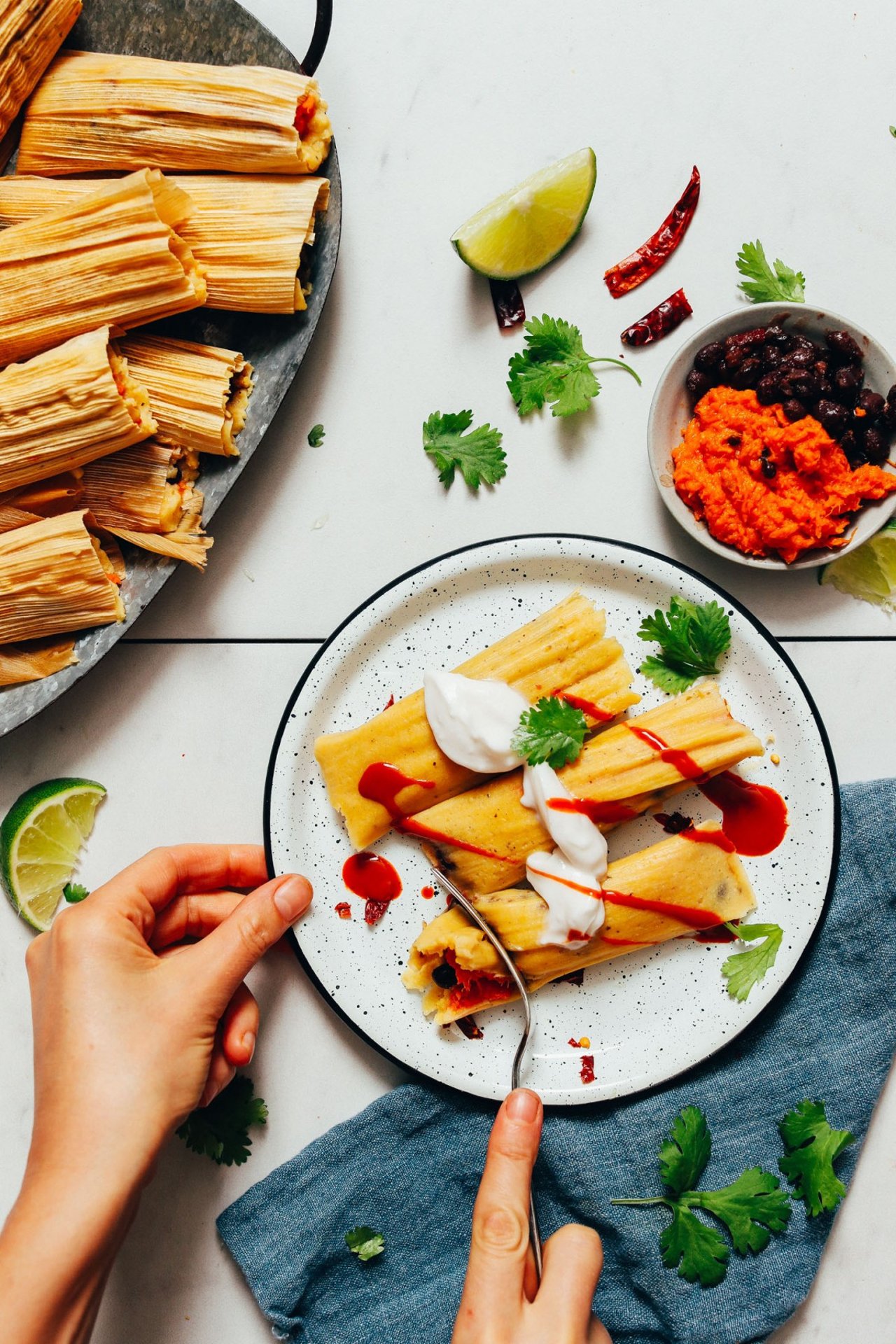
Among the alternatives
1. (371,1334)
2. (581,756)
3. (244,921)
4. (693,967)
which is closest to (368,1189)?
(371,1334)

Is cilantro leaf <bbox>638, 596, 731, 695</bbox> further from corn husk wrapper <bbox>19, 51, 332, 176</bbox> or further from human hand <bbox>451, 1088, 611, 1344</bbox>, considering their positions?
corn husk wrapper <bbox>19, 51, 332, 176</bbox>

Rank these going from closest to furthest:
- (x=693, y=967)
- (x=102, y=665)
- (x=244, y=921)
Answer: (x=244, y=921), (x=693, y=967), (x=102, y=665)

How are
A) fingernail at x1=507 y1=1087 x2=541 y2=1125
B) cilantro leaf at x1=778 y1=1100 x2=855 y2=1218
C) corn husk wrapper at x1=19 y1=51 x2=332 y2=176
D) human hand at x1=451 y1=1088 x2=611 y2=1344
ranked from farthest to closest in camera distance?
cilantro leaf at x1=778 y1=1100 x2=855 y2=1218 → corn husk wrapper at x1=19 y1=51 x2=332 y2=176 → fingernail at x1=507 y1=1087 x2=541 y2=1125 → human hand at x1=451 y1=1088 x2=611 y2=1344

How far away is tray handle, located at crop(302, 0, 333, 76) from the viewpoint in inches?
95.7

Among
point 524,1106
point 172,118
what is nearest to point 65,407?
point 172,118

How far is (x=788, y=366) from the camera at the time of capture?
2439 mm

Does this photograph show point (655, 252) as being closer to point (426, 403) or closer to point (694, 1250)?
point (426, 403)

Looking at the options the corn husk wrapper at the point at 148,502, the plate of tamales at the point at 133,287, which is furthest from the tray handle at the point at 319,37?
the corn husk wrapper at the point at 148,502

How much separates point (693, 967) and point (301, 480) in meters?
1.67

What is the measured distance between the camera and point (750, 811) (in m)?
2.58

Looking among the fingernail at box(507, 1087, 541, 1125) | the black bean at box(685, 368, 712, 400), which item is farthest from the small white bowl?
the fingernail at box(507, 1087, 541, 1125)

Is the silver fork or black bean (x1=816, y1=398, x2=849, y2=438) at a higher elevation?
black bean (x1=816, y1=398, x2=849, y2=438)

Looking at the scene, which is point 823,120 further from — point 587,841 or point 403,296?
point 587,841

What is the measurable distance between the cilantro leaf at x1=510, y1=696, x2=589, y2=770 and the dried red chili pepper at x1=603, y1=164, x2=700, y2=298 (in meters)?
1.17
